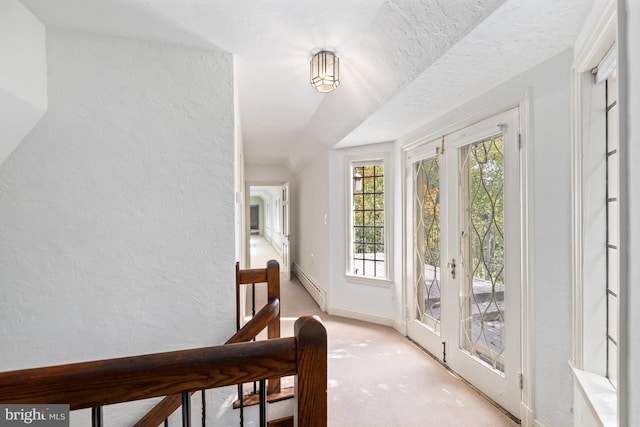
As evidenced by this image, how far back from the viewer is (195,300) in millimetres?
1936

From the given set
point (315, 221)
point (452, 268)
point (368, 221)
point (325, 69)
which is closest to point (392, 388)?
point (452, 268)

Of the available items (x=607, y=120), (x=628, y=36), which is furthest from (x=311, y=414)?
(x=607, y=120)

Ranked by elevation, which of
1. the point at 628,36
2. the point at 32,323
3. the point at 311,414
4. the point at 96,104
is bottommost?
the point at 32,323

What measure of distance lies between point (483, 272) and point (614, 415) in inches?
42.5

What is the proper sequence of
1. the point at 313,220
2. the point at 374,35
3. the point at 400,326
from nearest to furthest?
the point at 374,35
the point at 400,326
the point at 313,220

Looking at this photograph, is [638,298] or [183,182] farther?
[183,182]

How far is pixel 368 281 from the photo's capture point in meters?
3.54

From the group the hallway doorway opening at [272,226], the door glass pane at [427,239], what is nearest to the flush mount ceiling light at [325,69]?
the door glass pane at [427,239]

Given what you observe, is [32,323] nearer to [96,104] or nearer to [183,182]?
[183,182]

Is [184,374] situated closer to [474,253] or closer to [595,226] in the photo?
[595,226]

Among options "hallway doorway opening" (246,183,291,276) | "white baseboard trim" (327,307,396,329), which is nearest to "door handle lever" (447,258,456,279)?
"white baseboard trim" (327,307,396,329)

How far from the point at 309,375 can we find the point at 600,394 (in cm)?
135
